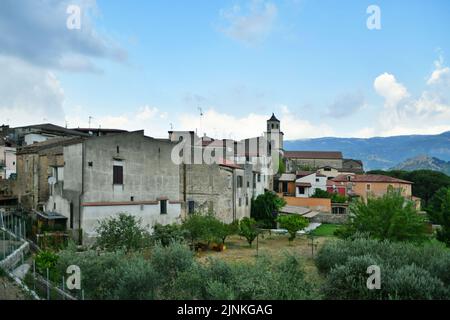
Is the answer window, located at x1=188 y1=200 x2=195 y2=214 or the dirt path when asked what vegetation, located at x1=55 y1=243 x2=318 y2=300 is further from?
window, located at x1=188 y1=200 x2=195 y2=214

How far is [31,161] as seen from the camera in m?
29.6

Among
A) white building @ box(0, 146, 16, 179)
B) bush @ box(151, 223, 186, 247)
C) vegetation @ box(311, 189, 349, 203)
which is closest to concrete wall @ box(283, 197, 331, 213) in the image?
vegetation @ box(311, 189, 349, 203)

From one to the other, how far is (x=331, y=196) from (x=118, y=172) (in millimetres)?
35853

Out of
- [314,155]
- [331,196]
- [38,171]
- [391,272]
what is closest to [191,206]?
[38,171]

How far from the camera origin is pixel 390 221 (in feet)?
72.6

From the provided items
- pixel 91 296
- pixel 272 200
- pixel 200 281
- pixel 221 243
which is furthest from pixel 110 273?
pixel 272 200

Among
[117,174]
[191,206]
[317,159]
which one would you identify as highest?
[317,159]

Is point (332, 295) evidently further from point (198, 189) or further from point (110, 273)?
point (198, 189)

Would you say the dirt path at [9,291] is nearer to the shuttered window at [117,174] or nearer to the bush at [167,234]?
the bush at [167,234]

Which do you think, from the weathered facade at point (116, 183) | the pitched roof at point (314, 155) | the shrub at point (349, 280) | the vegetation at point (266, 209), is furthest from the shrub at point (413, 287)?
the pitched roof at point (314, 155)

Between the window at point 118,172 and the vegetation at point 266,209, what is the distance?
58.9 feet

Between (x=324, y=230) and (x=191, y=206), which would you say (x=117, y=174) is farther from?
(x=324, y=230)

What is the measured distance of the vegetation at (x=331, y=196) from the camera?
5209 cm
